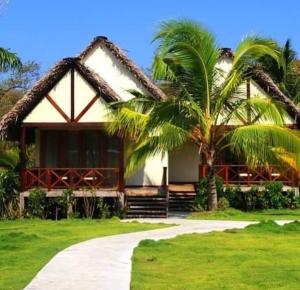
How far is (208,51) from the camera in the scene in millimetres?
19969

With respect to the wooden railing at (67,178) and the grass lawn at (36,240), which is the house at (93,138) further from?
the grass lawn at (36,240)

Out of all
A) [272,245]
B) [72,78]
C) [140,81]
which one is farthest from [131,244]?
[140,81]

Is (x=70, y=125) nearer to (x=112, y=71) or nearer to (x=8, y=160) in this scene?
(x=112, y=71)

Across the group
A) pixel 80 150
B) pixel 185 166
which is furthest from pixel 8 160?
pixel 185 166

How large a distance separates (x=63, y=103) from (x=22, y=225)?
15.1ft

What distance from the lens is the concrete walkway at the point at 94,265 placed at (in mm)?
8633

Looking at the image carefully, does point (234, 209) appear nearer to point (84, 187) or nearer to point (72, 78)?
point (84, 187)

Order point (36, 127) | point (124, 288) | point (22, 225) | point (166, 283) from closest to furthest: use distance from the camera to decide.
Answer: point (124, 288)
point (166, 283)
point (22, 225)
point (36, 127)

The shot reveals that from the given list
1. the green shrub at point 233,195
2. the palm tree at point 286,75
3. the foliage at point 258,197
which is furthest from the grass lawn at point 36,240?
the palm tree at point 286,75

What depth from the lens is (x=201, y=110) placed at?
816 inches

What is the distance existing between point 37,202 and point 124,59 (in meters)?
6.15

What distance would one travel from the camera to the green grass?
66.7 feet

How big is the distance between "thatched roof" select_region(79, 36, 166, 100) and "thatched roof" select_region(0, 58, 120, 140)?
2.19 metres

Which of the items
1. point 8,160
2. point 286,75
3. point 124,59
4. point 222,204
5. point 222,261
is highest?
point 286,75
